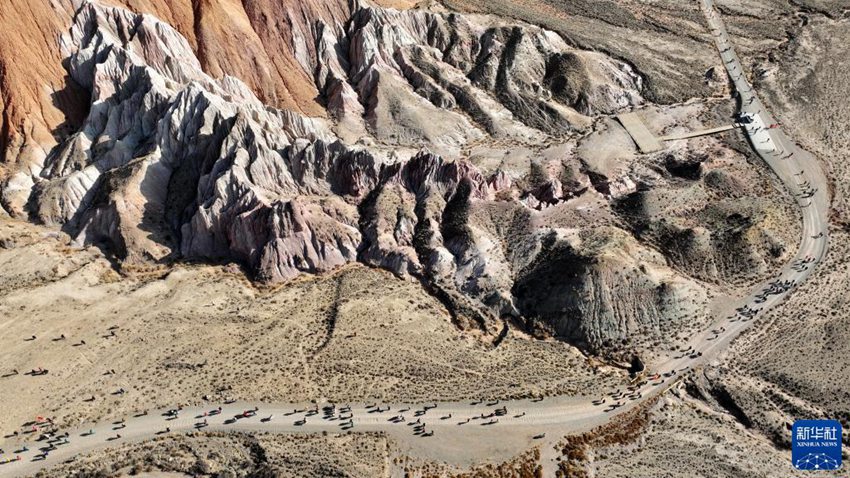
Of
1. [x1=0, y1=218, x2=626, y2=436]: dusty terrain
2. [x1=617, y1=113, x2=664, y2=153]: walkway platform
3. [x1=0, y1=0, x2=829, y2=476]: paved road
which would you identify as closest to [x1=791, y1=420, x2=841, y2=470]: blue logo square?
[x1=0, y1=0, x2=829, y2=476]: paved road

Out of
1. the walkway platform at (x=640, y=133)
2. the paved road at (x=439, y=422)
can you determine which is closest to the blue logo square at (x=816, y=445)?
the paved road at (x=439, y=422)

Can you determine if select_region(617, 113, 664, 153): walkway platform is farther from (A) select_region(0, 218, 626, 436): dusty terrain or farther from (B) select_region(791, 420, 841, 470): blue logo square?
(B) select_region(791, 420, 841, 470): blue logo square

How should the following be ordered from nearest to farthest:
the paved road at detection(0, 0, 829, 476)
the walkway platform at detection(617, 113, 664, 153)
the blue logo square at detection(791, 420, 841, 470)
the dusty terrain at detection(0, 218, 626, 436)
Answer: the blue logo square at detection(791, 420, 841, 470) → the paved road at detection(0, 0, 829, 476) → the dusty terrain at detection(0, 218, 626, 436) → the walkway platform at detection(617, 113, 664, 153)

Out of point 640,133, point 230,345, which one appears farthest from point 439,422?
point 640,133

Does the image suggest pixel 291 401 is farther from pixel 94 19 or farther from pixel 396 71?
pixel 94 19

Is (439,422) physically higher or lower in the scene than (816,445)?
higher

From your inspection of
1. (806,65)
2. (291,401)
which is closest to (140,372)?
(291,401)

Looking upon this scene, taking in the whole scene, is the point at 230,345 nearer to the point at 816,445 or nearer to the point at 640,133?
the point at 816,445

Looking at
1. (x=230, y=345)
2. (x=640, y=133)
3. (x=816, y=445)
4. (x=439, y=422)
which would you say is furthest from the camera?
(x=640, y=133)
